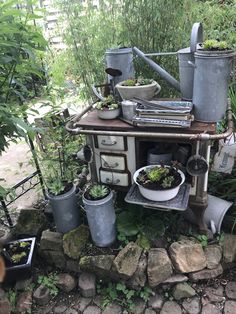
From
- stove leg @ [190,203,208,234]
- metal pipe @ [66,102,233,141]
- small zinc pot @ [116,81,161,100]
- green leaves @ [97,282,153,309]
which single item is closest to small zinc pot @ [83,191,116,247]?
green leaves @ [97,282,153,309]

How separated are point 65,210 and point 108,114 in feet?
2.11

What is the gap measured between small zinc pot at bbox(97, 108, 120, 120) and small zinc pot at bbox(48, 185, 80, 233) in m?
0.49

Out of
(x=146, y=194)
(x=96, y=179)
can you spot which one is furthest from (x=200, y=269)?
(x=96, y=179)

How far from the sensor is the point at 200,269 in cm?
166

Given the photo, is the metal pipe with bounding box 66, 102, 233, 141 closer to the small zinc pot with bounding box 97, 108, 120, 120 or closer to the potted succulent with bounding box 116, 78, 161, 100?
the small zinc pot with bounding box 97, 108, 120, 120

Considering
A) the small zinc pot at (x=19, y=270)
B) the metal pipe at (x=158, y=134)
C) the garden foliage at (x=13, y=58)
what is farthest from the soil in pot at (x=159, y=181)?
the small zinc pot at (x=19, y=270)

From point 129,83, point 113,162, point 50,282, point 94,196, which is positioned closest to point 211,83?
point 129,83

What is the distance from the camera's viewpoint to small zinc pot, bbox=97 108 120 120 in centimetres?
166

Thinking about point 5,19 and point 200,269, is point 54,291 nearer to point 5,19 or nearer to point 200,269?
point 200,269

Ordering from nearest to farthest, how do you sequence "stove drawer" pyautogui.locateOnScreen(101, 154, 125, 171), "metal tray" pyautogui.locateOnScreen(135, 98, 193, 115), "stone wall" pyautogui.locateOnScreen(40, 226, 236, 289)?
"metal tray" pyautogui.locateOnScreen(135, 98, 193, 115) < "stone wall" pyautogui.locateOnScreen(40, 226, 236, 289) < "stove drawer" pyautogui.locateOnScreen(101, 154, 125, 171)

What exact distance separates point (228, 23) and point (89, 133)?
5.91 feet

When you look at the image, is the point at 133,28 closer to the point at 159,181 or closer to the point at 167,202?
the point at 159,181

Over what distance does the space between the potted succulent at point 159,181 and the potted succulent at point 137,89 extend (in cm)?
44

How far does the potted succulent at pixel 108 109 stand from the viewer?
5.43 ft
